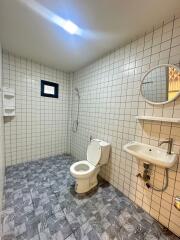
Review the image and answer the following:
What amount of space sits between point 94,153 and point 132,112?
949mm

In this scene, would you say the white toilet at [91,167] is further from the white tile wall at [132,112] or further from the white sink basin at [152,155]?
the white sink basin at [152,155]

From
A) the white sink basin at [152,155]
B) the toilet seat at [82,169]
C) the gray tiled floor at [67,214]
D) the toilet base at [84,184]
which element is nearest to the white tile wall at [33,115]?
the gray tiled floor at [67,214]

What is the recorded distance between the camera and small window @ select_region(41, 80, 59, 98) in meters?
2.83

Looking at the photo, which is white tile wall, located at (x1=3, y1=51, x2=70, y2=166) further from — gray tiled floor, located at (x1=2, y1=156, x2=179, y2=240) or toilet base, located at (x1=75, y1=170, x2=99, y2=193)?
toilet base, located at (x1=75, y1=170, x2=99, y2=193)

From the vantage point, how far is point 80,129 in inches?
115

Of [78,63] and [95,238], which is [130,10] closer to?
[78,63]

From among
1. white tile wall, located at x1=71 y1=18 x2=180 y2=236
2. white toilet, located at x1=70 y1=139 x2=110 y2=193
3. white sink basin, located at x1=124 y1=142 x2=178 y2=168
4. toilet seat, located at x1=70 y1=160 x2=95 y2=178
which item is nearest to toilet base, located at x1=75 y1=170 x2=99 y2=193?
white toilet, located at x1=70 y1=139 x2=110 y2=193

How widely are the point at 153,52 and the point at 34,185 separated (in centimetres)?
265

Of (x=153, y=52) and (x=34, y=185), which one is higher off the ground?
(x=153, y=52)

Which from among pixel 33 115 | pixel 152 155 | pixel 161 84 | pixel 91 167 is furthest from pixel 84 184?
pixel 33 115

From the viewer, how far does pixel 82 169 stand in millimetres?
2076

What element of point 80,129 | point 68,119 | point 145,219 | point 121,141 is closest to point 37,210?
point 145,219

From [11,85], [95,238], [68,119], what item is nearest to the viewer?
[95,238]

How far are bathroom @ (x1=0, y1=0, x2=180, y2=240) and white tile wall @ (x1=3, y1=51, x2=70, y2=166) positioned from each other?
0.07 ft
